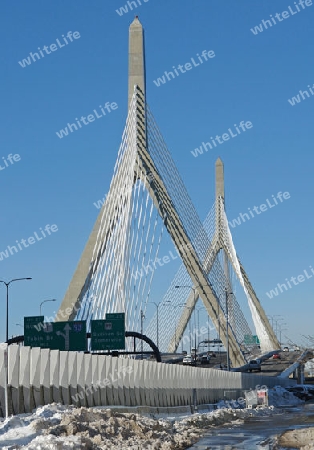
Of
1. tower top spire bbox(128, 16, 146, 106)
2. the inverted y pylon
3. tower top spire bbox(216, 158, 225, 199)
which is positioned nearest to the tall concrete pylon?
tower top spire bbox(128, 16, 146, 106)

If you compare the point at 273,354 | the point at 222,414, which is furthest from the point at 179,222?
the point at 273,354

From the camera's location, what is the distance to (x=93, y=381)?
31.7m

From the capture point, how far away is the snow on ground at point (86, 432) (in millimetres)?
20250

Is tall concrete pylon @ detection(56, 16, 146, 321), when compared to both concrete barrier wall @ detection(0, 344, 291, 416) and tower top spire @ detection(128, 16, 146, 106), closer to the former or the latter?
tower top spire @ detection(128, 16, 146, 106)

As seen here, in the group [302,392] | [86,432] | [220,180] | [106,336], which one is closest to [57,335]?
[106,336]

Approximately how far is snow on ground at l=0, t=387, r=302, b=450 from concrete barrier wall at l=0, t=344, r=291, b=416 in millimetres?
1088

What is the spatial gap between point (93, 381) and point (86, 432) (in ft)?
31.0

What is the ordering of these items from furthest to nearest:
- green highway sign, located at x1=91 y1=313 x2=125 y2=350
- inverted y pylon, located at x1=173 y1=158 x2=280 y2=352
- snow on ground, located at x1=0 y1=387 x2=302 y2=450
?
inverted y pylon, located at x1=173 y1=158 x2=280 y2=352 < green highway sign, located at x1=91 y1=313 x2=125 y2=350 < snow on ground, located at x1=0 y1=387 x2=302 y2=450

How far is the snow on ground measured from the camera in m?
20.2

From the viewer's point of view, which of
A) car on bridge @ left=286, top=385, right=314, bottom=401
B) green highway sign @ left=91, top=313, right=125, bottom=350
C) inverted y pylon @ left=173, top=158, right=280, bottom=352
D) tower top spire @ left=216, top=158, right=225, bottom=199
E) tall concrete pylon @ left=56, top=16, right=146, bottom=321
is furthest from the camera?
tower top spire @ left=216, top=158, right=225, bottom=199

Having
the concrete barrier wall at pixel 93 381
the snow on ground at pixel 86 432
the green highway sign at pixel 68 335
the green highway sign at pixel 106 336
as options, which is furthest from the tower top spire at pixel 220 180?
the snow on ground at pixel 86 432

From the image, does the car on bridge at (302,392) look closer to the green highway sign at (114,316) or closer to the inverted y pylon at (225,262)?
the green highway sign at (114,316)

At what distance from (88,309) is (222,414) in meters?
15.7

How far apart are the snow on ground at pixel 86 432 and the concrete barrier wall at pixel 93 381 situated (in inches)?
42.8
